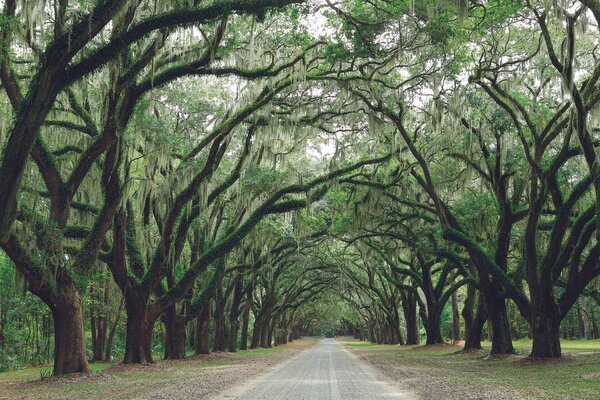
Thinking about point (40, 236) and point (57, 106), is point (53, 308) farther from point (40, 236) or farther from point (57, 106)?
point (57, 106)

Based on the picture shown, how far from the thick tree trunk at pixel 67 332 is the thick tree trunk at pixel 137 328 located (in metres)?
3.76

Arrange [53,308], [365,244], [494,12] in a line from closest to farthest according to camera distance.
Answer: [494,12], [53,308], [365,244]

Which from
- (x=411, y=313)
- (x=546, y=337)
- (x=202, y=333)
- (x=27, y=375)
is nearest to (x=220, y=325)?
(x=202, y=333)

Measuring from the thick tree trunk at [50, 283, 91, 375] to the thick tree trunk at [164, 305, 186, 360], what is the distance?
8.84 meters

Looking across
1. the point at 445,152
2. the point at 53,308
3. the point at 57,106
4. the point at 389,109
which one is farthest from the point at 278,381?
the point at 445,152

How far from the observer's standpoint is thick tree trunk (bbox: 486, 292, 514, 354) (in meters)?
20.2

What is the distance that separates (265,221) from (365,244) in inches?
242

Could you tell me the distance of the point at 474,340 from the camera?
25094mm

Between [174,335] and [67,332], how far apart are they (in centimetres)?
953

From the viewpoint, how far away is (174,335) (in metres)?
23.1

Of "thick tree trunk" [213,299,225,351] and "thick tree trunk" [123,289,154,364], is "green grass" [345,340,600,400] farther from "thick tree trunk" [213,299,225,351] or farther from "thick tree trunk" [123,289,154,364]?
"thick tree trunk" [213,299,225,351]

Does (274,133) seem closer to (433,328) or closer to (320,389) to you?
(320,389)

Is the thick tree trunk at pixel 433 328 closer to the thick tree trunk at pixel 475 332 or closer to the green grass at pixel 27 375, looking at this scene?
the thick tree trunk at pixel 475 332

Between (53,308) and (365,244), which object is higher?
(365,244)
